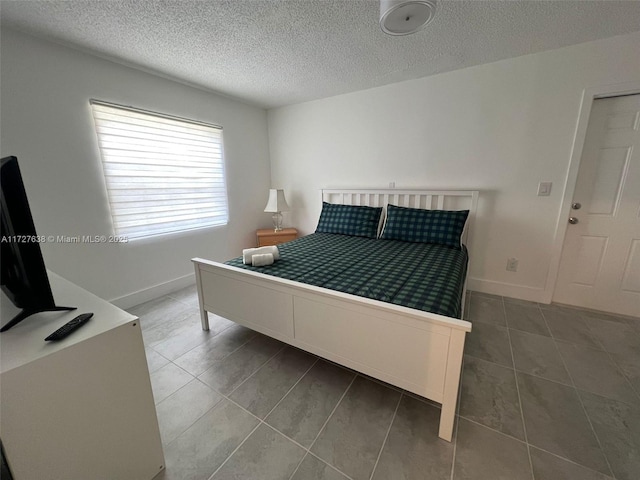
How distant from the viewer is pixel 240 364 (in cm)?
170

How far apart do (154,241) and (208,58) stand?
5.99 feet

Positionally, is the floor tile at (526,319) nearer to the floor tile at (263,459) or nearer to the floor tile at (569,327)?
the floor tile at (569,327)

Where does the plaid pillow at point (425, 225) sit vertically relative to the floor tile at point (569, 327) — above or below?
above

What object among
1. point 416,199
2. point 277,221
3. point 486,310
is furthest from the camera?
point 277,221

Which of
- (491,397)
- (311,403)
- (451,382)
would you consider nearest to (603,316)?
→ (491,397)

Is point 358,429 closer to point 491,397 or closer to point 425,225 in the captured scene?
point 491,397

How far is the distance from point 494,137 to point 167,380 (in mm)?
3327

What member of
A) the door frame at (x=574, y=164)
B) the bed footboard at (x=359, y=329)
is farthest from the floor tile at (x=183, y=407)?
the door frame at (x=574, y=164)

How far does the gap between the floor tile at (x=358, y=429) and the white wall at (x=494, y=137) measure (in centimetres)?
190

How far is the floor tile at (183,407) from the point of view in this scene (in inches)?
49.9

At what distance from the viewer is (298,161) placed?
362 cm

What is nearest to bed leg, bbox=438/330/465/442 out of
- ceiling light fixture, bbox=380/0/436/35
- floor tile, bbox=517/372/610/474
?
floor tile, bbox=517/372/610/474

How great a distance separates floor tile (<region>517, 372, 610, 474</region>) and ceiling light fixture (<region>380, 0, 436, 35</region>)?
2.11 metres

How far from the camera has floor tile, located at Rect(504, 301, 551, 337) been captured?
2.02 meters
